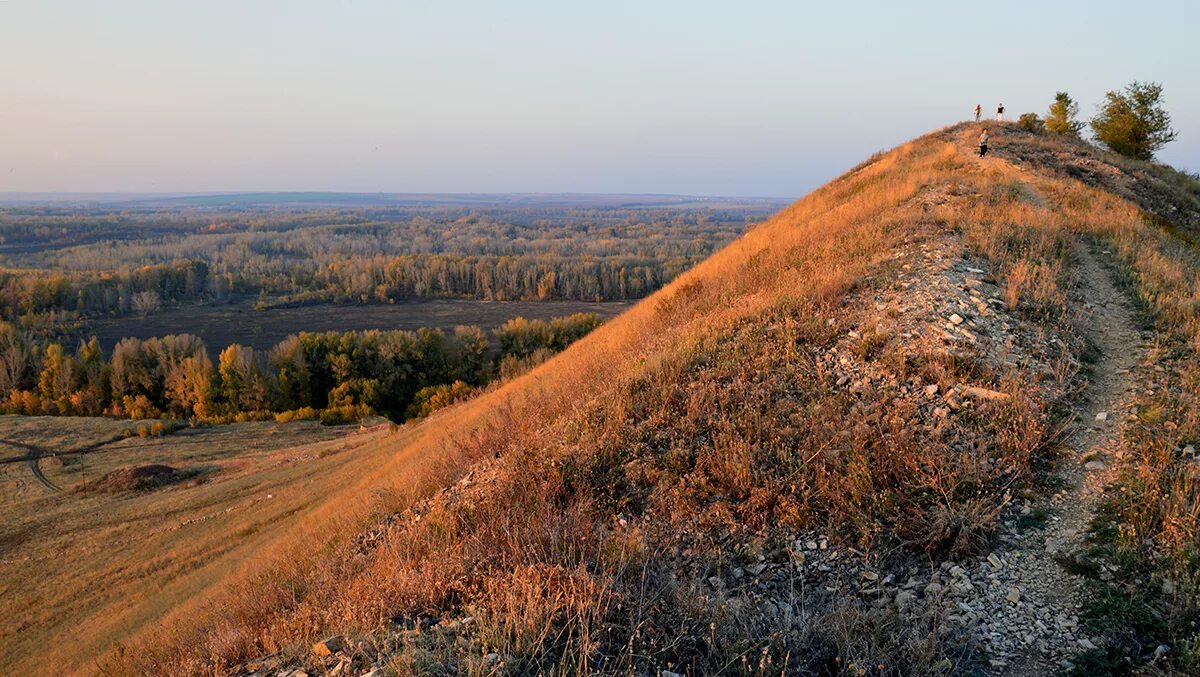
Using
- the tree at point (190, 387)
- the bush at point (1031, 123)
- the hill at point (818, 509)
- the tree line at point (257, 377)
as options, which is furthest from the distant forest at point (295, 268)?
the hill at point (818, 509)

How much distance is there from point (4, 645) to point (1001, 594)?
2011 cm

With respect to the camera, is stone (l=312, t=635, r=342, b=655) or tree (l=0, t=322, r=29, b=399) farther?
tree (l=0, t=322, r=29, b=399)

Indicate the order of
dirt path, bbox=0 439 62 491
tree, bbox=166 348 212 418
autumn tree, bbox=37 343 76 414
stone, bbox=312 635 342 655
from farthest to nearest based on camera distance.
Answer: autumn tree, bbox=37 343 76 414, tree, bbox=166 348 212 418, dirt path, bbox=0 439 62 491, stone, bbox=312 635 342 655

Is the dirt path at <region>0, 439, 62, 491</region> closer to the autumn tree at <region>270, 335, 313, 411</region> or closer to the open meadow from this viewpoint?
the open meadow

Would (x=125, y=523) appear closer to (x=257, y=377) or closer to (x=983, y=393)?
(x=983, y=393)

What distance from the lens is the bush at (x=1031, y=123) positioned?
28.8m

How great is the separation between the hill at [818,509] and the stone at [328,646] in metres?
0.09

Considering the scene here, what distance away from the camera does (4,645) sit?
14.1 metres

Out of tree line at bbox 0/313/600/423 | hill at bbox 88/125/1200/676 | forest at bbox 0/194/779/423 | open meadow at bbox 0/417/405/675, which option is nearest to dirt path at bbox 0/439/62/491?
open meadow at bbox 0/417/405/675

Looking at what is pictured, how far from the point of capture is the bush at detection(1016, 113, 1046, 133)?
28808 mm

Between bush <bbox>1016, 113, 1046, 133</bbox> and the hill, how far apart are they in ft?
77.4

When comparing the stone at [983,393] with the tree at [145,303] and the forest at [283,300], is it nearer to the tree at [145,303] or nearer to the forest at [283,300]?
the forest at [283,300]

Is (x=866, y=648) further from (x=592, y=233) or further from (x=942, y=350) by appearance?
(x=592, y=233)

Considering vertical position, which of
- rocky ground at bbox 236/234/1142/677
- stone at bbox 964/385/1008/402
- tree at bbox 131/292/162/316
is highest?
stone at bbox 964/385/1008/402
